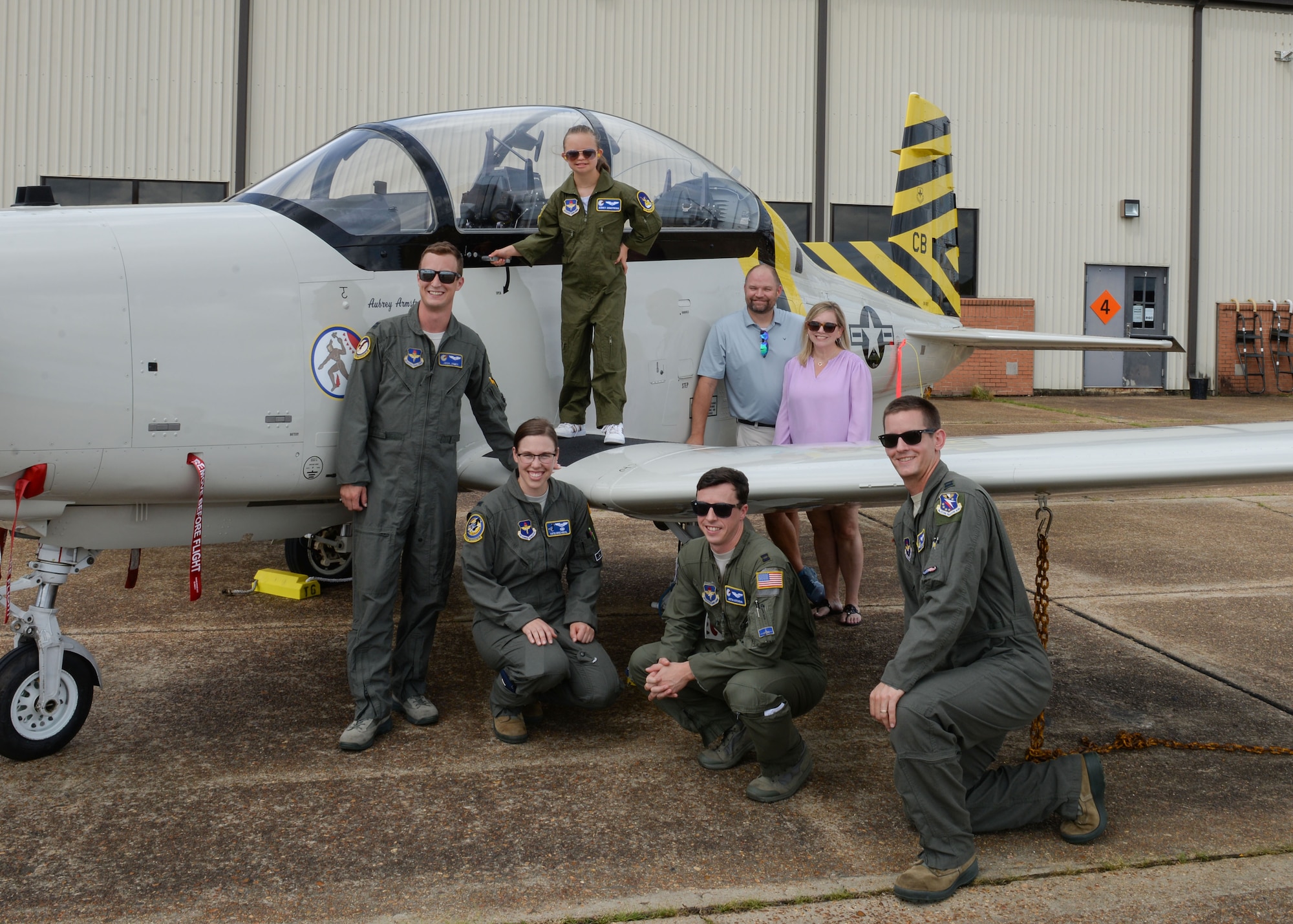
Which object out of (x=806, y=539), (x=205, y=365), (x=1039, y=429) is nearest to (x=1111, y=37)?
(x=1039, y=429)

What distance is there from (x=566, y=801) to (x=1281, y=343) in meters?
20.7

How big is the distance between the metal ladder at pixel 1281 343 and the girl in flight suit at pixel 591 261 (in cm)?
1910

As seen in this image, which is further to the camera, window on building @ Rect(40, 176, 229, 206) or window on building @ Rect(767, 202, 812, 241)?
window on building @ Rect(767, 202, 812, 241)

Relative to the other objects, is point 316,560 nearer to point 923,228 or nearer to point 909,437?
point 909,437

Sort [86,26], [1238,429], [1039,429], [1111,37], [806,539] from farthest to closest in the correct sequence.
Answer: [1111,37] < [86,26] < [1039,429] < [806,539] < [1238,429]

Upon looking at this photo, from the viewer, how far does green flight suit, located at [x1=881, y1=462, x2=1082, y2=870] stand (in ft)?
9.67

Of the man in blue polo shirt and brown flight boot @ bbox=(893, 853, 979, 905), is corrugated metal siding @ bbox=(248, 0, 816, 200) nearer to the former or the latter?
the man in blue polo shirt

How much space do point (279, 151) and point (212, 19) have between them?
2.01 m

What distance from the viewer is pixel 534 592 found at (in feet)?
13.5

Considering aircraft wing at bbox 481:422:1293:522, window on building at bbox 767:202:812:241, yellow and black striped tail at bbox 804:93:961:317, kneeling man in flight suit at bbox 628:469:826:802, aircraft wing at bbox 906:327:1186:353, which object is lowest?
kneeling man in flight suit at bbox 628:469:826:802

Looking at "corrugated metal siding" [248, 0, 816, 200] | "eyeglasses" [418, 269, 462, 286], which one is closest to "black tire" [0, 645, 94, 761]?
"eyeglasses" [418, 269, 462, 286]

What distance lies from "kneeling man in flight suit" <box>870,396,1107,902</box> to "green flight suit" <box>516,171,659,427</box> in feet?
5.36

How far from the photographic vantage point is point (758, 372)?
5.20 m

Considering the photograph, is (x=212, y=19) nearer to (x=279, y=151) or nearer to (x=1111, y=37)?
(x=279, y=151)
